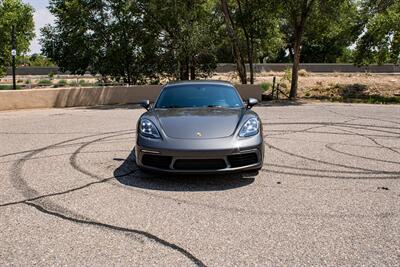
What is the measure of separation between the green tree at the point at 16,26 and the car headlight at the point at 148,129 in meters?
30.9

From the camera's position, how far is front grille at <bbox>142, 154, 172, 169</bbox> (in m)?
5.53

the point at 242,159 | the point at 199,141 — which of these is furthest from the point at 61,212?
the point at 242,159

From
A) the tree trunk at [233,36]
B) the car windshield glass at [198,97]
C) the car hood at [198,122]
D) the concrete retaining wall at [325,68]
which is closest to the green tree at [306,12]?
the tree trunk at [233,36]

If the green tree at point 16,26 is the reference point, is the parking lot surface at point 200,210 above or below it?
below

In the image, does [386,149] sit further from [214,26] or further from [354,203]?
[214,26]

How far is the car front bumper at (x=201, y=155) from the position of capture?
540 centimetres

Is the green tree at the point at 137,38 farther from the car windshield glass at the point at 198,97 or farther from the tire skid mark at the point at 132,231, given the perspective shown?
the tire skid mark at the point at 132,231

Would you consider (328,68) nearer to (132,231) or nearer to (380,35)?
(380,35)

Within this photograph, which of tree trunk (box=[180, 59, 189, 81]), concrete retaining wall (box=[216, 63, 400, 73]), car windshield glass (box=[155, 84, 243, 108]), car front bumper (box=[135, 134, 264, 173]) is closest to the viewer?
car front bumper (box=[135, 134, 264, 173])

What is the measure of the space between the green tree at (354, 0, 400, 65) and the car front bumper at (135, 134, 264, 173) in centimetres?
2047

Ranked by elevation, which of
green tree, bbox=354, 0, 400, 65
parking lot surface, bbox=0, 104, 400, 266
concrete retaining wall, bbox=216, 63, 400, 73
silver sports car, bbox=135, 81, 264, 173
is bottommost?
parking lot surface, bbox=0, 104, 400, 266

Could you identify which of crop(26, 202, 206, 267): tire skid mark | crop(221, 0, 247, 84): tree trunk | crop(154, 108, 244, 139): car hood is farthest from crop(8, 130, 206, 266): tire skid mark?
crop(221, 0, 247, 84): tree trunk

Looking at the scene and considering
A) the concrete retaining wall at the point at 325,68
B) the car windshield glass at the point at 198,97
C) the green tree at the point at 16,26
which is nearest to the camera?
the car windshield glass at the point at 198,97

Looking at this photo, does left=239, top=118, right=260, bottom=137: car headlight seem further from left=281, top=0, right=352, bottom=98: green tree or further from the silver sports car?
left=281, top=0, right=352, bottom=98: green tree
